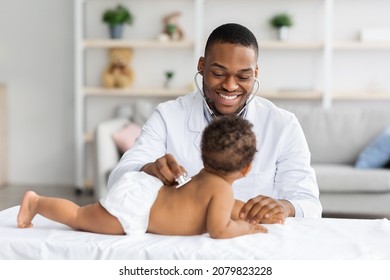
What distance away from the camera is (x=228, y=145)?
1.19 meters

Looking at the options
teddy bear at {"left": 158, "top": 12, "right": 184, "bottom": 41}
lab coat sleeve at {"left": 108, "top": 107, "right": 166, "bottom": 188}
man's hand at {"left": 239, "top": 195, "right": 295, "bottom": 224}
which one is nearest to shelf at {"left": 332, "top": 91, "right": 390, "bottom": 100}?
teddy bear at {"left": 158, "top": 12, "right": 184, "bottom": 41}

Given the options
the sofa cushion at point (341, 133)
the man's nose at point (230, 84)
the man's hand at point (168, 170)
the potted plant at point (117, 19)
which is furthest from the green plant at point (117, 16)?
the man's hand at point (168, 170)

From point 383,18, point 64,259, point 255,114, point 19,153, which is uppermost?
point 383,18

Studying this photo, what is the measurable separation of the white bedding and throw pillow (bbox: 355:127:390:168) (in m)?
2.61

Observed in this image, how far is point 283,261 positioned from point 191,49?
13.4 feet

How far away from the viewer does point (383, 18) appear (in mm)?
4836

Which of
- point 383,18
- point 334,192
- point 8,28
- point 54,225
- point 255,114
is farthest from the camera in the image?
point 8,28

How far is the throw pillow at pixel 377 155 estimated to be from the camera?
3.77 metres

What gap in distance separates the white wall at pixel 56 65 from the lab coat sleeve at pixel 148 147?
3272mm

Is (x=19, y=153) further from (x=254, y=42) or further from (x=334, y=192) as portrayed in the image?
(x=254, y=42)

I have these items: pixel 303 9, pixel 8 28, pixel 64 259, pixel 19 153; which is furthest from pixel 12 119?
pixel 64 259

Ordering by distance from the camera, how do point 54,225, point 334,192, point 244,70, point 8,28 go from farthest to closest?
point 8,28
point 334,192
point 244,70
point 54,225

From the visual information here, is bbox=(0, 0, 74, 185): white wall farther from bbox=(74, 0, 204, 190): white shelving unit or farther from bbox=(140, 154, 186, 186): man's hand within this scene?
bbox=(140, 154, 186, 186): man's hand

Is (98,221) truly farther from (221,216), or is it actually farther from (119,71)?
(119,71)
